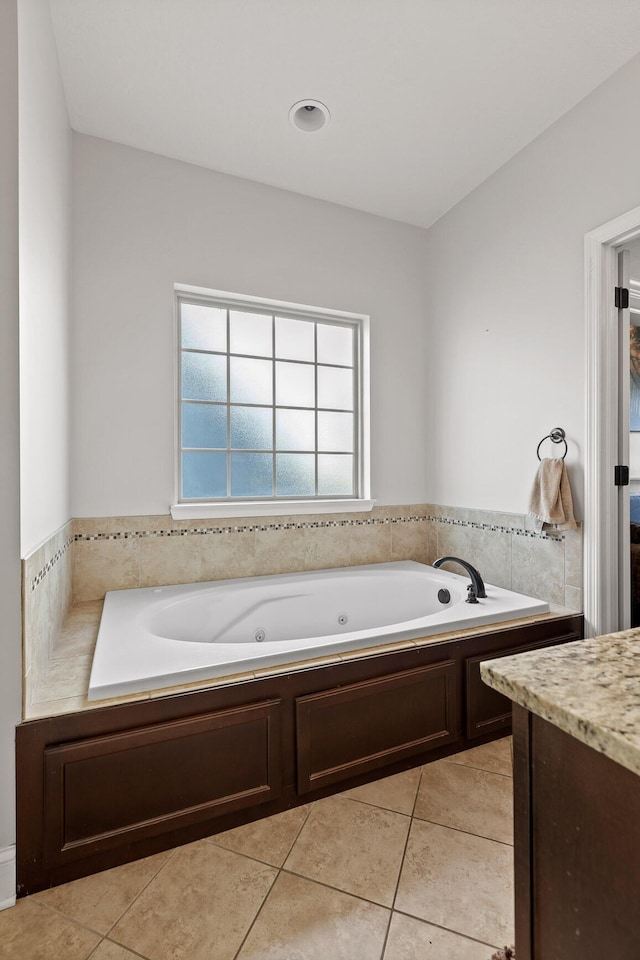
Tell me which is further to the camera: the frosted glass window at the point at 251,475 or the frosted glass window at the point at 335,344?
the frosted glass window at the point at 335,344

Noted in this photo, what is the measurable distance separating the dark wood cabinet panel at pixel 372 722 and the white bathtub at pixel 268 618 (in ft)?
0.50

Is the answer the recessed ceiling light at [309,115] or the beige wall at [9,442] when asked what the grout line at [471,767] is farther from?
the recessed ceiling light at [309,115]

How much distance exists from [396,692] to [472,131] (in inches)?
103

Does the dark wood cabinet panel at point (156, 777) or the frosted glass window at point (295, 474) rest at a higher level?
the frosted glass window at point (295, 474)

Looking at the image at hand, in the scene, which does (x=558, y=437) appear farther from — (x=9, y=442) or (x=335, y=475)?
(x=9, y=442)

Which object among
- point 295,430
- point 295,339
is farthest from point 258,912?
point 295,339

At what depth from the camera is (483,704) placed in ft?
6.57

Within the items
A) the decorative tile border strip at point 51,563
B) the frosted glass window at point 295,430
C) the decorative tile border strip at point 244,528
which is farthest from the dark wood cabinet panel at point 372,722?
the frosted glass window at point 295,430

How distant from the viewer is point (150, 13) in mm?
1787

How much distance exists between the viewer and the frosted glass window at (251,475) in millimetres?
2824

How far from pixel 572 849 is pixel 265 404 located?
257cm

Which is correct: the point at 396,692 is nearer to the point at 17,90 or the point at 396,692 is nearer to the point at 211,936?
the point at 211,936

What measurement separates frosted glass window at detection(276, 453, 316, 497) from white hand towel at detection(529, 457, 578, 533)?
1.32m

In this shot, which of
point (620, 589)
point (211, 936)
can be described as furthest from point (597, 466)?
point (211, 936)
